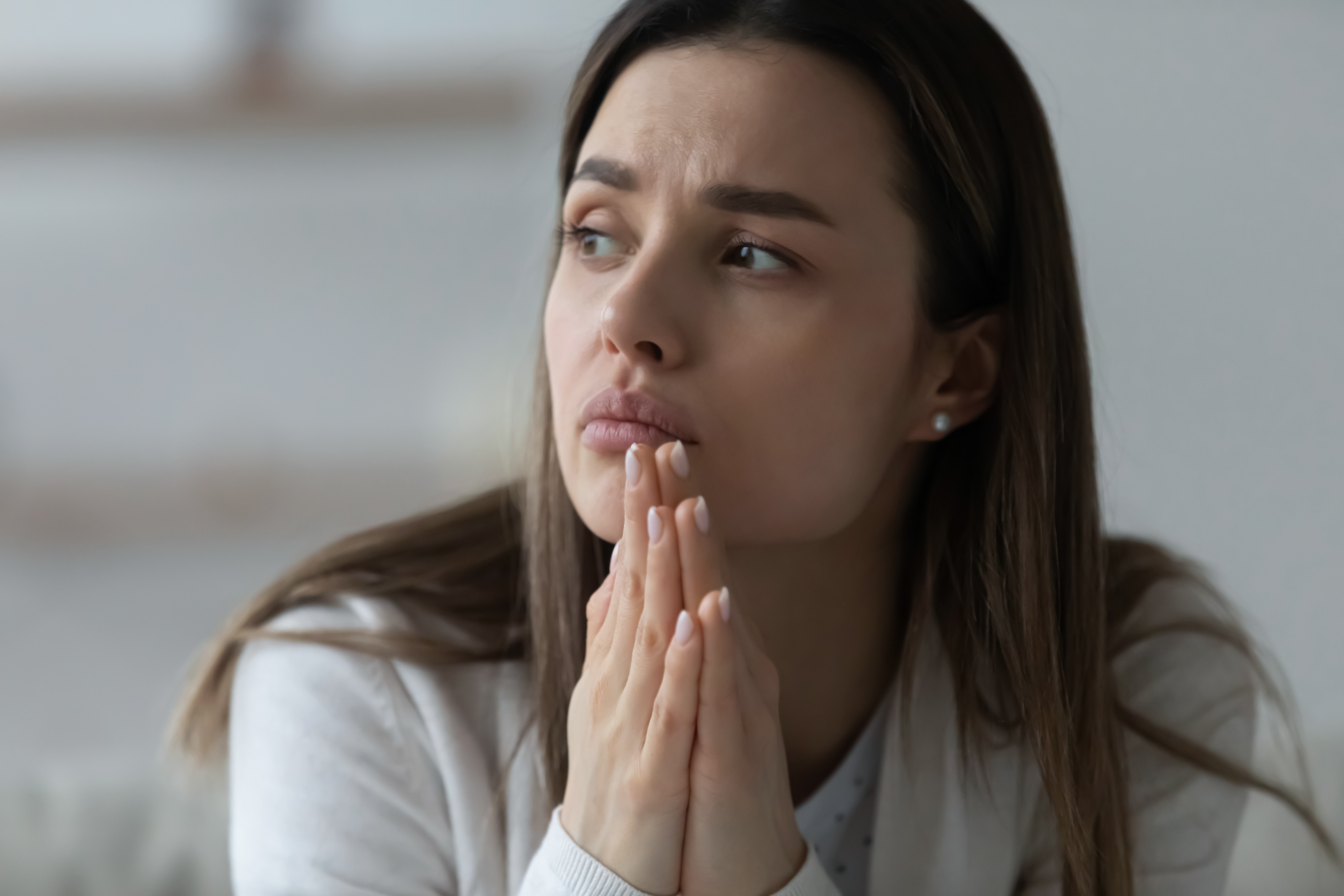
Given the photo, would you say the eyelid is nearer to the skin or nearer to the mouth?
the skin

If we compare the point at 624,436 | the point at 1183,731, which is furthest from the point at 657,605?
the point at 1183,731

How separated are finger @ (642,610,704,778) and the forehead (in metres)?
0.40

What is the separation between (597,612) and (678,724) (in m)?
0.14

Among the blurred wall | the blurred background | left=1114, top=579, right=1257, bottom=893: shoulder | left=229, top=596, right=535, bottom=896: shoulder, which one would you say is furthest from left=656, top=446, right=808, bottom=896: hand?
the blurred background

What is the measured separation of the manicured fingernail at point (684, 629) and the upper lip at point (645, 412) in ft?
0.59

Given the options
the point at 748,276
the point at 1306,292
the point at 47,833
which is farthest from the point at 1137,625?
the point at 47,833

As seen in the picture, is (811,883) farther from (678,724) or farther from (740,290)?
(740,290)

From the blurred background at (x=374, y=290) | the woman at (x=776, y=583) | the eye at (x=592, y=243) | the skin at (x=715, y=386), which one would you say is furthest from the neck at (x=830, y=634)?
the blurred background at (x=374, y=290)

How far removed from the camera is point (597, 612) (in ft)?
3.27

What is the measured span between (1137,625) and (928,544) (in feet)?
0.98

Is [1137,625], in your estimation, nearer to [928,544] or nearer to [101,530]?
[928,544]

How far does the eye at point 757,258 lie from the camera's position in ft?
3.37

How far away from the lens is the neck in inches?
49.8

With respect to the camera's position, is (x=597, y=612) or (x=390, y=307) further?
(x=390, y=307)
